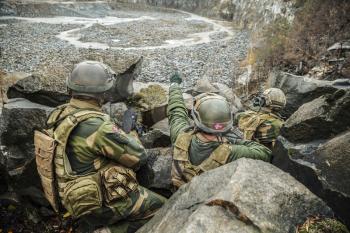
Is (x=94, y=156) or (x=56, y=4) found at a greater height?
(x=94, y=156)

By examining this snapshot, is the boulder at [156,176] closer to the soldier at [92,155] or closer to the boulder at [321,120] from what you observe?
the soldier at [92,155]

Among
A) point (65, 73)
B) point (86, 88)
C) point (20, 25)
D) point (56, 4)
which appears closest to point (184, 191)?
point (86, 88)

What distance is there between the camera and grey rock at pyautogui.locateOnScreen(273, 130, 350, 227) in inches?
131

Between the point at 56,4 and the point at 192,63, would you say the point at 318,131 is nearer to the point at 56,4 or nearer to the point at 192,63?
the point at 192,63

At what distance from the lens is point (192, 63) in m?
23.6

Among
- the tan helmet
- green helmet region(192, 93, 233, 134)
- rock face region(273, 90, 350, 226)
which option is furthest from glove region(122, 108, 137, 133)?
the tan helmet

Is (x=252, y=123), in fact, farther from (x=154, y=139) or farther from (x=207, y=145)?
(x=207, y=145)

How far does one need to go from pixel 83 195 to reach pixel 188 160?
3.90ft

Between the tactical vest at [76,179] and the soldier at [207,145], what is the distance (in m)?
0.63

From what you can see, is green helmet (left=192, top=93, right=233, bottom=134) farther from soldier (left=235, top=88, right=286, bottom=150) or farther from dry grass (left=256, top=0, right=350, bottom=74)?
dry grass (left=256, top=0, right=350, bottom=74)

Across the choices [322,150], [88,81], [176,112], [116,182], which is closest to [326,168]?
[322,150]

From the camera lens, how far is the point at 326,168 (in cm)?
359

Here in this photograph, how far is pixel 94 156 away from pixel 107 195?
0.47 m

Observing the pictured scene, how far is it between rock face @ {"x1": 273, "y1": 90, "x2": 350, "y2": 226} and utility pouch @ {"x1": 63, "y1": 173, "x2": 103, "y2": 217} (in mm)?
2192
